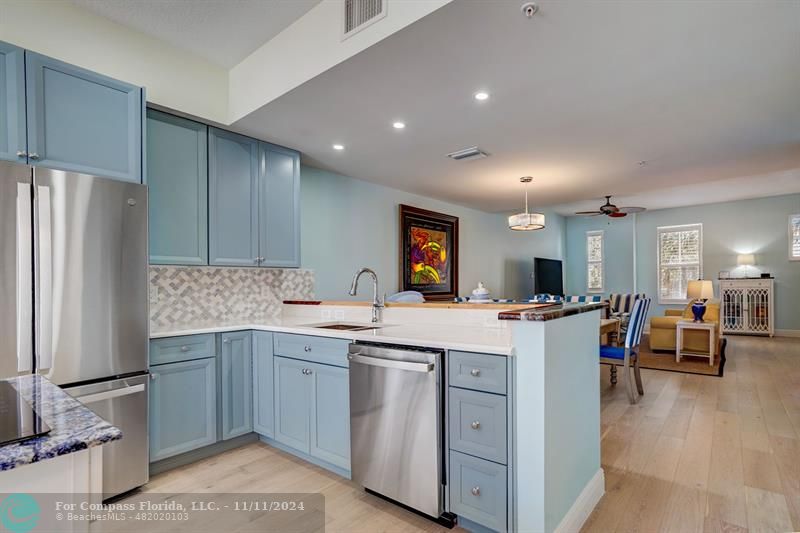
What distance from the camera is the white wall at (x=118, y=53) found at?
218 centimetres

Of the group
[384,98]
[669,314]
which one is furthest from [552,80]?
[669,314]

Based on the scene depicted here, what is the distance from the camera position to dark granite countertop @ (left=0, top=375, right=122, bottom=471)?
0.68m

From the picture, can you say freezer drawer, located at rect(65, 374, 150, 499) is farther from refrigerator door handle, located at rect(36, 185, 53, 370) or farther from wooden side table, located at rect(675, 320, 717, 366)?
wooden side table, located at rect(675, 320, 717, 366)

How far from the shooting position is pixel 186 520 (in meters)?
2.08

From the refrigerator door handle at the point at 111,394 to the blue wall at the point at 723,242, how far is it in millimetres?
9490

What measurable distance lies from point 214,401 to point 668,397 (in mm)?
4175

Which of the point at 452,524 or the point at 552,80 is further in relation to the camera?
the point at 552,80

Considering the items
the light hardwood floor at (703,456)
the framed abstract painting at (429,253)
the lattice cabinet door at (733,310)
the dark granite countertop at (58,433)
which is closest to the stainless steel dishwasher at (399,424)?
the light hardwood floor at (703,456)

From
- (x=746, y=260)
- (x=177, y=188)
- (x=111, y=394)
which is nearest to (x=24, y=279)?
(x=111, y=394)

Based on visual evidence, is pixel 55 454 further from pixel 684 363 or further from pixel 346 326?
pixel 684 363

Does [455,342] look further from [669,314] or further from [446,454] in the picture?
[669,314]

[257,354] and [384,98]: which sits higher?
[384,98]

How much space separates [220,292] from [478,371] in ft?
7.86

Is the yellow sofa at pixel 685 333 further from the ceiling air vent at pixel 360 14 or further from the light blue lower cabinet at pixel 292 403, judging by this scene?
the ceiling air vent at pixel 360 14
